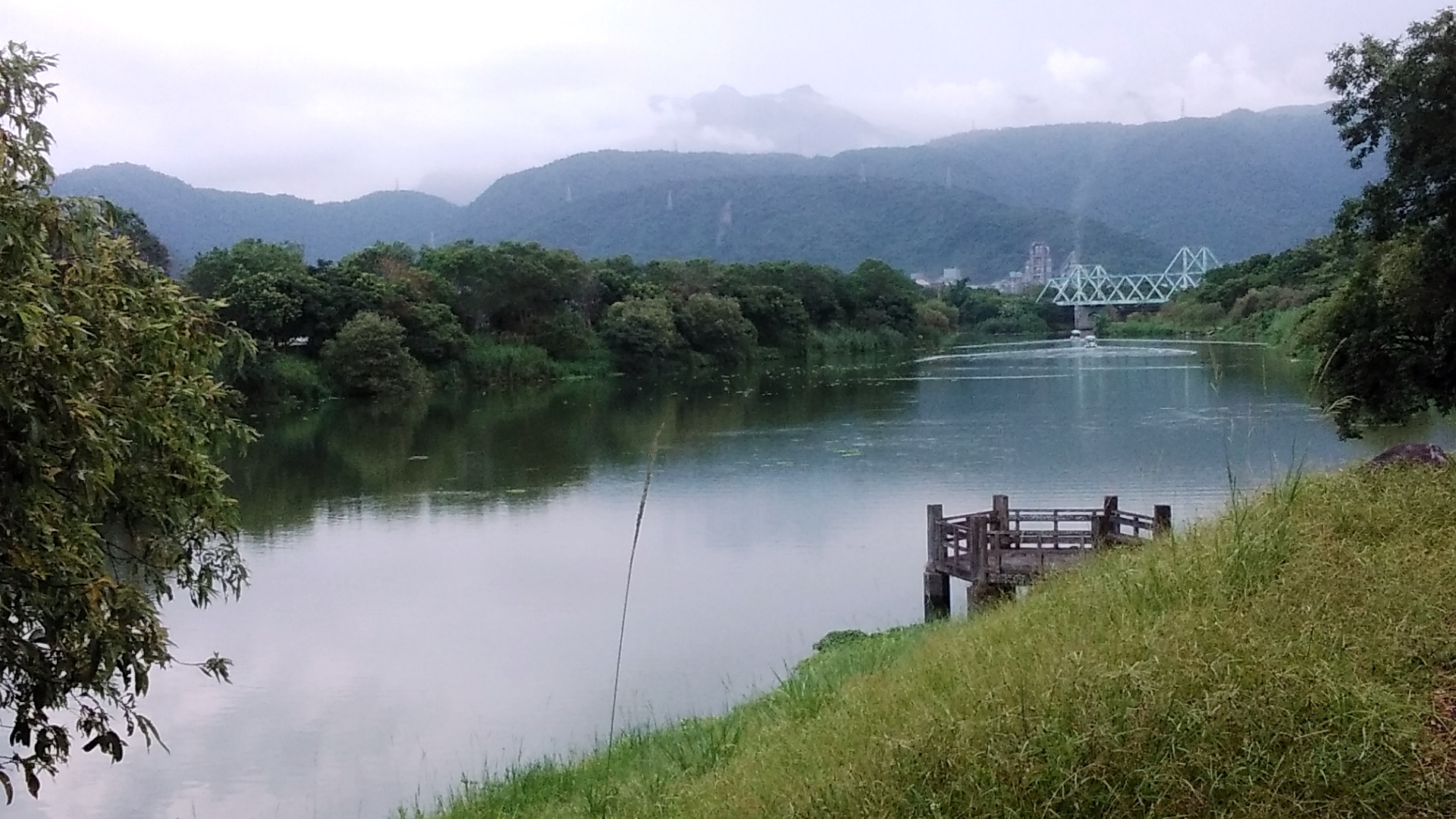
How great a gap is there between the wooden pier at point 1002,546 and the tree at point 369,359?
37.9 m

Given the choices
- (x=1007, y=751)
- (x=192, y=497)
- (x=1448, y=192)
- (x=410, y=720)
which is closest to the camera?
(x=1007, y=751)

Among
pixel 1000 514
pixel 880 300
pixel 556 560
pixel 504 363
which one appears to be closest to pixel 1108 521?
pixel 1000 514

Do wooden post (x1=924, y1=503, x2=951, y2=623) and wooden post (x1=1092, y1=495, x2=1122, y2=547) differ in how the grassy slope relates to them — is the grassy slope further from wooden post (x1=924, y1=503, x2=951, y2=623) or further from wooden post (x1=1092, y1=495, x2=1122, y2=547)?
wooden post (x1=924, y1=503, x2=951, y2=623)

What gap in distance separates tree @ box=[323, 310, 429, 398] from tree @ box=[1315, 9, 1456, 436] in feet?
128

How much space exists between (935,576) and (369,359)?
37965 mm

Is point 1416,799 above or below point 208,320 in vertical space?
below

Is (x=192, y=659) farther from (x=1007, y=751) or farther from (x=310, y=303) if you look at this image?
(x=310, y=303)

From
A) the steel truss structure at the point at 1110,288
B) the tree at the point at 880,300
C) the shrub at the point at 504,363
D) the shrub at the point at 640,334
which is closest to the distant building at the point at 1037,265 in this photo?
the steel truss structure at the point at 1110,288

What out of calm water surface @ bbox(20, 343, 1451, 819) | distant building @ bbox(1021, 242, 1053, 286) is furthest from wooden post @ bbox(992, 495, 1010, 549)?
distant building @ bbox(1021, 242, 1053, 286)

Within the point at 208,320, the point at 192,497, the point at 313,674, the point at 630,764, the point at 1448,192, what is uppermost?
the point at 1448,192

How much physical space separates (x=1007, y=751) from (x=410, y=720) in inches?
382

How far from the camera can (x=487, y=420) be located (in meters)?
40.2

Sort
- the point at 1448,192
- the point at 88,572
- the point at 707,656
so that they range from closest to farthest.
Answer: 1. the point at 88,572
2. the point at 1448,192
3. the point at 707,656

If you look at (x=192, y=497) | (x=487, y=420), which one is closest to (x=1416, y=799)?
(x=192, y=497)
